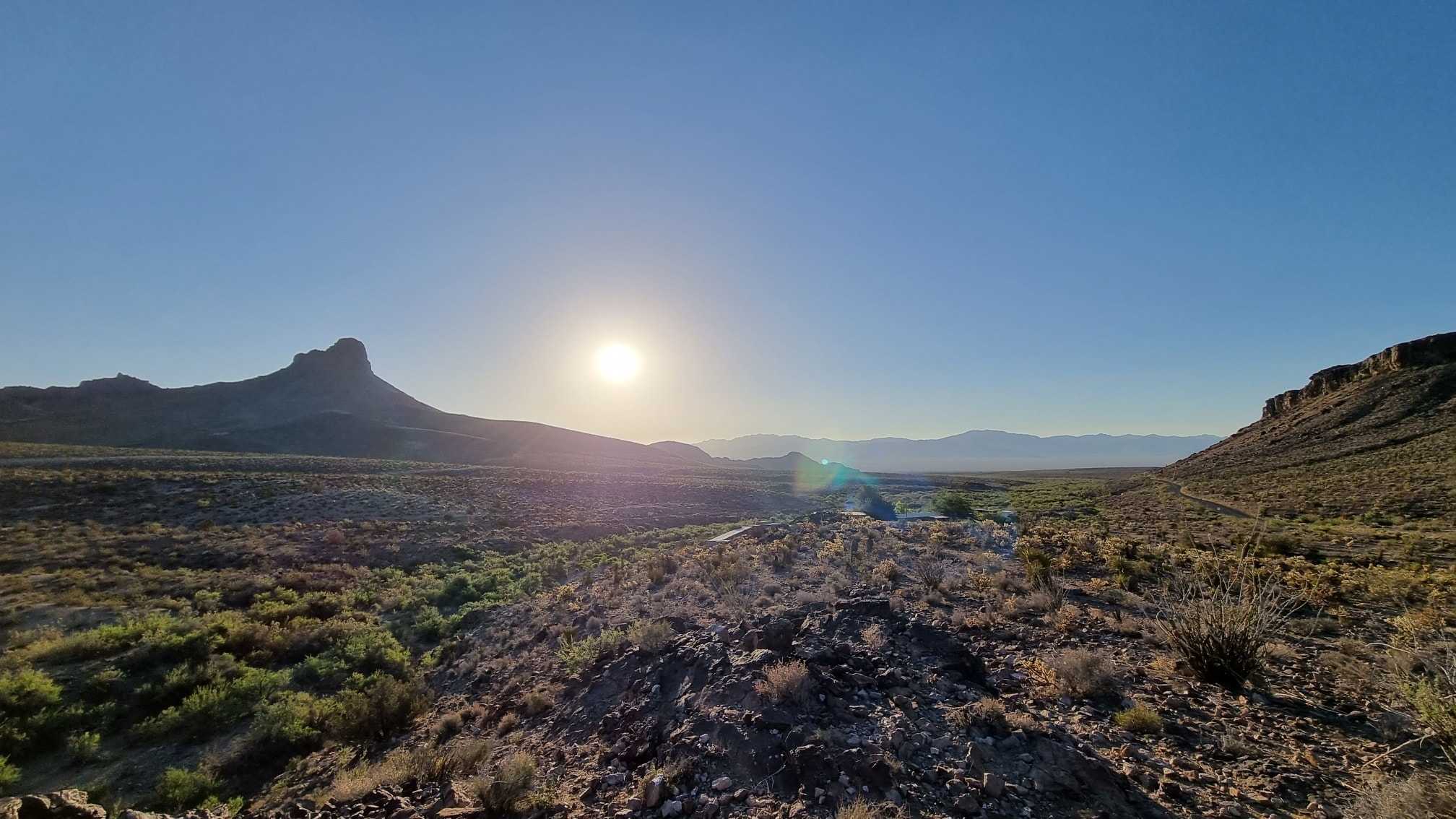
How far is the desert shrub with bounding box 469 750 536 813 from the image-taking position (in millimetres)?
5223

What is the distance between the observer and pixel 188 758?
792 centimetres

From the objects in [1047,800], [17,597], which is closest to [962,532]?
[1047,800]

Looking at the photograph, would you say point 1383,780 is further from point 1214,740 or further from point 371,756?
point 371,756

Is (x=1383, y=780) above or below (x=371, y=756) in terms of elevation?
above

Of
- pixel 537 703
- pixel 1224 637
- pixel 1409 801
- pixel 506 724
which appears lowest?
pixel 506 724

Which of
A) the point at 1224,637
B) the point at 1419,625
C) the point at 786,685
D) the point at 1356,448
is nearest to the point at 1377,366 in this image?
the point at 1356,448

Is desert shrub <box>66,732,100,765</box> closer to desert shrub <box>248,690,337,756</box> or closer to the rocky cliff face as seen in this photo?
desert shrub <box>248,690,337,756</box>

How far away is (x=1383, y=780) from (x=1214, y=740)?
1.11 meters

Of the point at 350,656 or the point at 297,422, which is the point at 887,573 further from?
the point at 297,422

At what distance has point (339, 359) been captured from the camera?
113 meters

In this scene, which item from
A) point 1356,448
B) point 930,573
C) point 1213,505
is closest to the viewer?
point 930,573

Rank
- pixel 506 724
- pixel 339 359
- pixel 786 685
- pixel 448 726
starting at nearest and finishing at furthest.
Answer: pixel 786 685 → pixel 506 724 → pixel 448 726 → pixel 339 359

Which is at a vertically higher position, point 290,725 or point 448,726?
point 448,726

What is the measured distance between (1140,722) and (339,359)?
139234 mm
